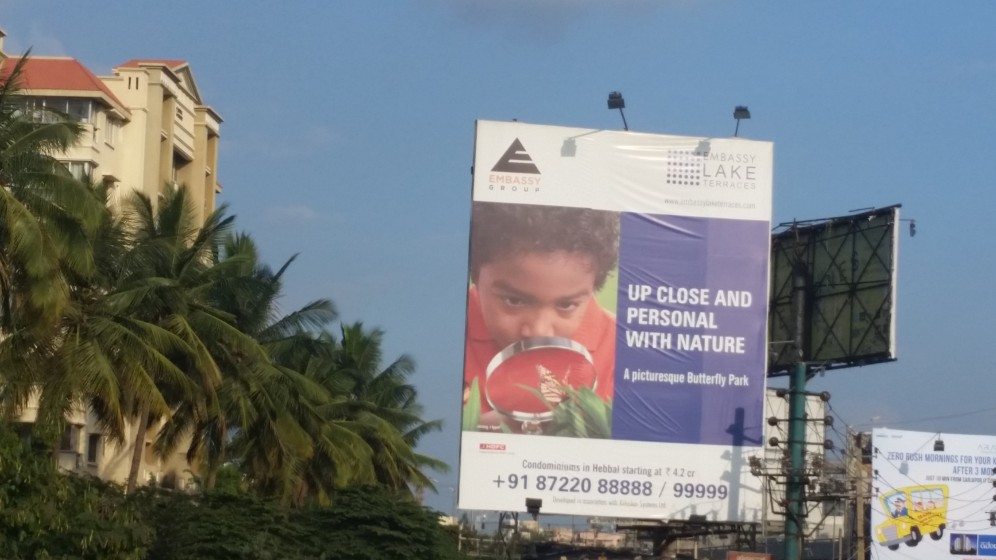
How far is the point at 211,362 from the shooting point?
103ft

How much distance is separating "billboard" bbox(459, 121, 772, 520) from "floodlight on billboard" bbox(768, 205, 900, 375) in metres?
3.19

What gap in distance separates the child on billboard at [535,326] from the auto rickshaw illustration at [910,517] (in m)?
11.5

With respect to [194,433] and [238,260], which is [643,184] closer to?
[238,260]

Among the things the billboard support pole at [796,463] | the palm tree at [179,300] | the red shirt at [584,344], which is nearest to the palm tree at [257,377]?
the palm tree at [179,300]

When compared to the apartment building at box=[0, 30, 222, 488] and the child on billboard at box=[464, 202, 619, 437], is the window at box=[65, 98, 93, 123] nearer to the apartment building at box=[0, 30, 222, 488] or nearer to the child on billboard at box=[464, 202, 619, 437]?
the apartment building at box=[0, 30, 222, 488]

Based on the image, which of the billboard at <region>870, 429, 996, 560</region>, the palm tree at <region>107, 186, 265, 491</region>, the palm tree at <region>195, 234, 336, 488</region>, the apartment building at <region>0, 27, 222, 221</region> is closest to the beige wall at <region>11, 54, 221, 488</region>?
the apartment building at <region>0, 27, 222, 221</region>

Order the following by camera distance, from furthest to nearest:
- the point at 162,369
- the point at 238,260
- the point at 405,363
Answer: the point at 405,363, the point at 238,260, the point at 162,369

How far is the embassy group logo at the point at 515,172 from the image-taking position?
101 ft

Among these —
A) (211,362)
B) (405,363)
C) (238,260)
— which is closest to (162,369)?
(211,362)

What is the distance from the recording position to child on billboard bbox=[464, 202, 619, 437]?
3055 cm

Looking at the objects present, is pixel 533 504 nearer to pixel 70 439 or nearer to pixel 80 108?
pixel 70 439

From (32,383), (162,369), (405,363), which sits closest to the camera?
(32,383)

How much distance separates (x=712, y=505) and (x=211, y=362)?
1044 cm

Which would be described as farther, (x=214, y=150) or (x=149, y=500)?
(x=214, y=150)
